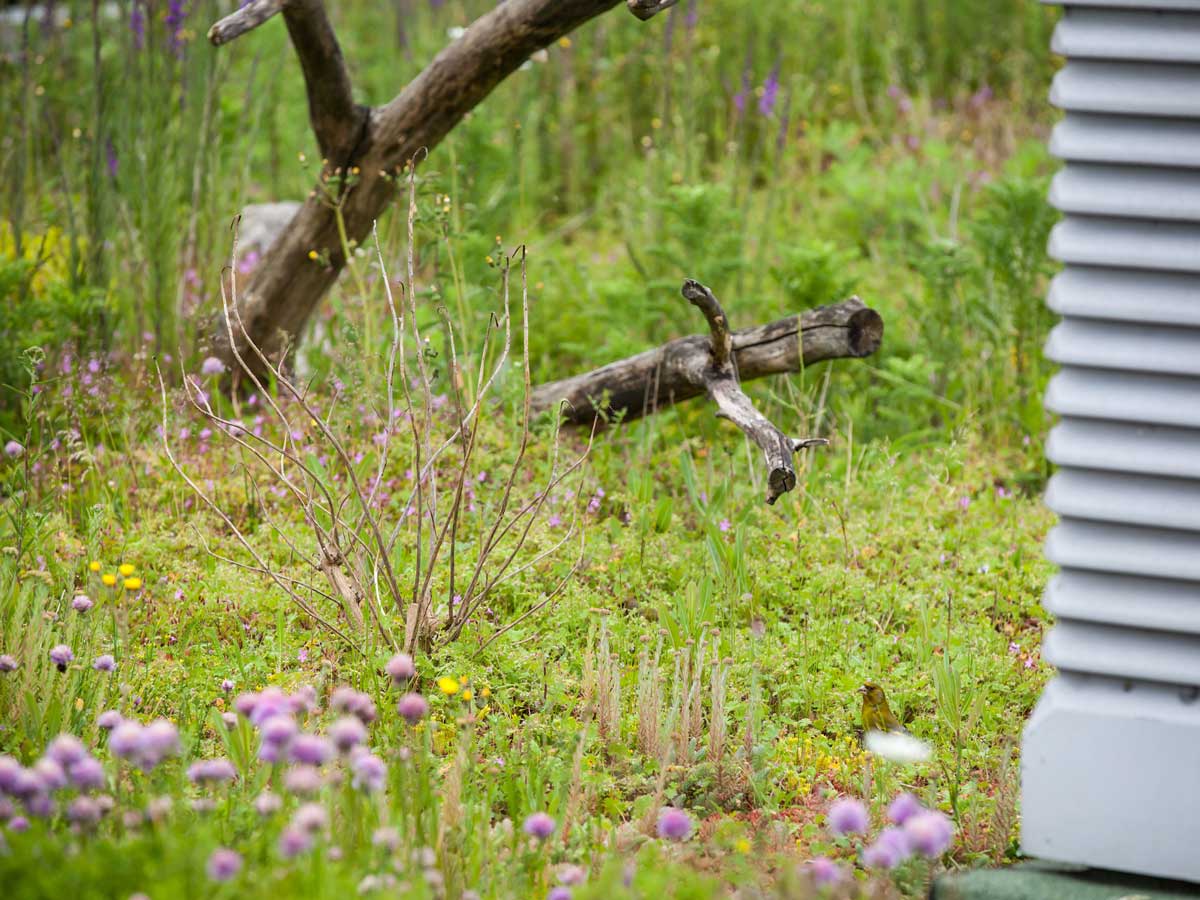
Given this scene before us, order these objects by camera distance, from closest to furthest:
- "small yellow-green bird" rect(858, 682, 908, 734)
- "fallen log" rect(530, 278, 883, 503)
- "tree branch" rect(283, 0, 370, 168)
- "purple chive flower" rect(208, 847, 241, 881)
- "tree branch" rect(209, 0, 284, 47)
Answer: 1. "purple chive flower" rect(208, 847, 241, 881)
2. "small yellow-green bird" rect(858, 682, 908, 734)
3. "tree branch" rect(209, 0, 284, 47)
4. "fallen log" rect(530, 278, 883, 503)
5. "tree branch" rect(283, 0, 370, 168)

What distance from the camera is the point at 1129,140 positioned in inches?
82.1

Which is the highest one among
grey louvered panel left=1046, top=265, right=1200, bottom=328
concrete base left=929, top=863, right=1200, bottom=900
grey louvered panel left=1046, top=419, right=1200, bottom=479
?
grey louvered panel left=1046, top=265, right=1200, bottom=328

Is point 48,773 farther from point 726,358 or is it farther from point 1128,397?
point 726,358

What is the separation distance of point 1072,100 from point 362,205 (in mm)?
2854

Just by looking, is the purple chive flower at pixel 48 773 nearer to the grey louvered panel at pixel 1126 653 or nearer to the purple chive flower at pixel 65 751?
the purple chive flower at pixel 65 751

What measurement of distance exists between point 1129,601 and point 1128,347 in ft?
1.41

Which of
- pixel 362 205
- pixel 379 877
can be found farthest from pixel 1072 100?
pixel 362 205

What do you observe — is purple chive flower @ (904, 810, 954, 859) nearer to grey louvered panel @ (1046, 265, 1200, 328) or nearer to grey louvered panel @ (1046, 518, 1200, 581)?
grey louvered panel @ (1046, 518, 1200, 581)

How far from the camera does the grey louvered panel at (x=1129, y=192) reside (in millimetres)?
2068

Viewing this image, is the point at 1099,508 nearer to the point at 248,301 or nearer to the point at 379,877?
the point at 379,877

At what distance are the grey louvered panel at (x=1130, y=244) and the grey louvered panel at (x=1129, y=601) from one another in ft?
1.74

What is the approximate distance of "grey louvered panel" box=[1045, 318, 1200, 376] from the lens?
6.87ft

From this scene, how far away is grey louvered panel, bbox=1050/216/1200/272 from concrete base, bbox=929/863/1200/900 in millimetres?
1058

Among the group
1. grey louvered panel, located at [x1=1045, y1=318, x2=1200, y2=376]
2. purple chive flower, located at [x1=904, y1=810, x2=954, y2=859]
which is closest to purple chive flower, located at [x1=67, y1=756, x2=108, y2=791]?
purple chive flower, located at [x1=904, y1=810, x2=954, y2=859]
